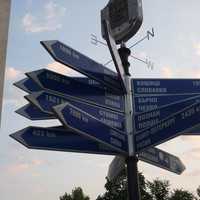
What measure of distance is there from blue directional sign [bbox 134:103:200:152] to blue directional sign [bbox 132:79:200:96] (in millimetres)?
1113

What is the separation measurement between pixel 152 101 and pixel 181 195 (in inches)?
1472

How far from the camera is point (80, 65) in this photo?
5914mm

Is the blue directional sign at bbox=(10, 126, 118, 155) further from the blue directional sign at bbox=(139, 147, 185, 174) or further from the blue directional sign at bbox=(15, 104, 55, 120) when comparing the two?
the blue directional sign at bbox=(139, 147, 185, 174)

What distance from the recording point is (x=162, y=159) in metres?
6.07

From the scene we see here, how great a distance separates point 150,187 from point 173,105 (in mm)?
35310

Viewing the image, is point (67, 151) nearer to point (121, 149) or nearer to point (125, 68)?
point (121, 149)

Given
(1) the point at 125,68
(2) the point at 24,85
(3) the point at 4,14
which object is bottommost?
(2) the point at 24,85

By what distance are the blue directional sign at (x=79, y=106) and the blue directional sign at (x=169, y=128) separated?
461mm

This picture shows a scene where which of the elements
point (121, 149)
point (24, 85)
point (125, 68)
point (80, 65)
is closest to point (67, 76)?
point (80, 65)

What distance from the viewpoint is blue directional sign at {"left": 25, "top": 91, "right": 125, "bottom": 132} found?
5.23 m

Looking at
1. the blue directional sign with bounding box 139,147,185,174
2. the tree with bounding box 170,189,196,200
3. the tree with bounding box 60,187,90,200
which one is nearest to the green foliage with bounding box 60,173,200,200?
the tree with bounding box 170,189,196,200

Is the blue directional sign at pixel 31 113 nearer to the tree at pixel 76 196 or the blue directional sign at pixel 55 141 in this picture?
the blue directional sign at pixel 55 141

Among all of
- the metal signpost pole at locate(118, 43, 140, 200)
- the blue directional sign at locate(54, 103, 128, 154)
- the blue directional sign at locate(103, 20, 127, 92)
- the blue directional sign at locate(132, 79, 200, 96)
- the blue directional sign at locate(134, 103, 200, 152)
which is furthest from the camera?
the blue directional sign at locate(132, 79, 200, 96)

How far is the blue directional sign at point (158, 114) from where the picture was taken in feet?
17.8
